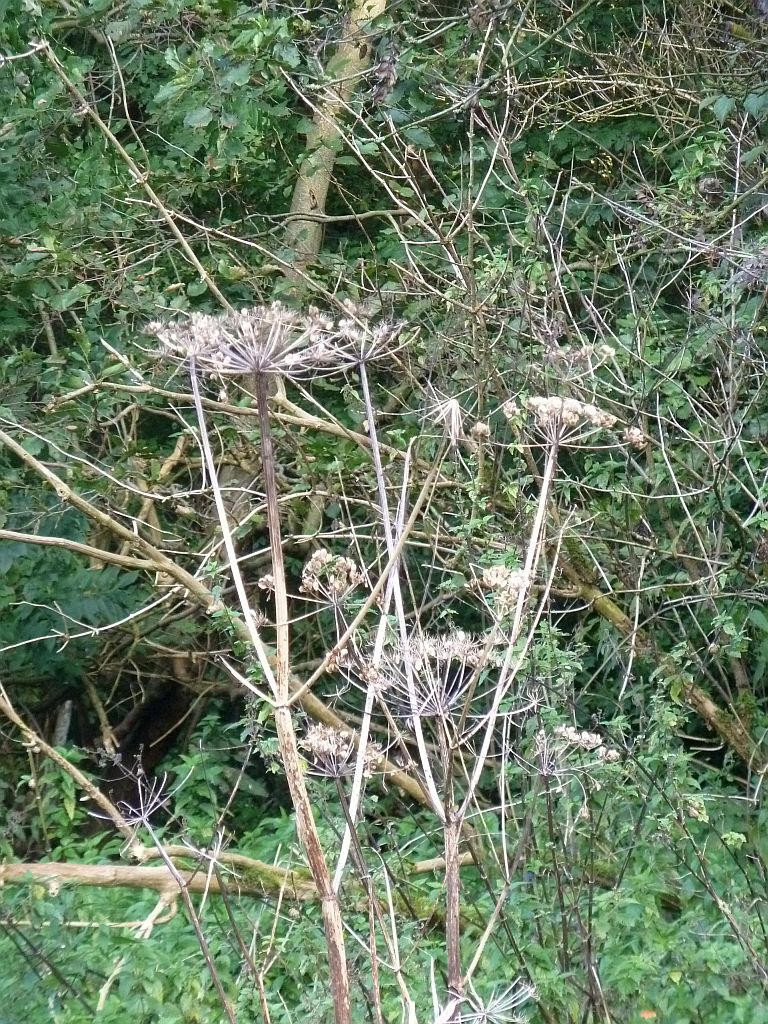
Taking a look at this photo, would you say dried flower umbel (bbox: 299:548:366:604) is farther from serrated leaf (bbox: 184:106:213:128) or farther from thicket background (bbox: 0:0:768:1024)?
serrated leaf (bbox: 184:106:213:128)

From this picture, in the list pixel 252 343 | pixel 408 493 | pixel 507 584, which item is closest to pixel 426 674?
pixel 507 584

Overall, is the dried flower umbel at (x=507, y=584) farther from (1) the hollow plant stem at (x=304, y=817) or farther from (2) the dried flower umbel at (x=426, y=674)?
(1) the hollow plant stem at (x=304, y=817)

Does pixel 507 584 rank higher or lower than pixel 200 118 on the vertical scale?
higher

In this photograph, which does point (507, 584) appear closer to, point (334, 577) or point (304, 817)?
point (334, 577)

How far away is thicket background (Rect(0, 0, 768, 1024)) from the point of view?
13.6 ft

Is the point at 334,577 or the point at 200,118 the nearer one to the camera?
the point at 334,577

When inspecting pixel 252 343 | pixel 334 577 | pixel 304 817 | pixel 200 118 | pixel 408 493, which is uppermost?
pixel 252 343

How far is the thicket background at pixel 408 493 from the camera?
4152mm

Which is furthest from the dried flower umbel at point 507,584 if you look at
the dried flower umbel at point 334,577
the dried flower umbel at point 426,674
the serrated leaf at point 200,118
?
the serrated leaf at point 200,118

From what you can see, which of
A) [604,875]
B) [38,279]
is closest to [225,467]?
[38,279]

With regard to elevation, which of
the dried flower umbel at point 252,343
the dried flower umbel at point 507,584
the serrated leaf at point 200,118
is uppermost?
the dried flower umbel at point 252,343

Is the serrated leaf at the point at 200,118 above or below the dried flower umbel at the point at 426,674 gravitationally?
below

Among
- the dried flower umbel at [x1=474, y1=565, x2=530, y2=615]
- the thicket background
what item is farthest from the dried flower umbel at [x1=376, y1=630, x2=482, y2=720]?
the thicket background

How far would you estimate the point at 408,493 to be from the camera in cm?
458
